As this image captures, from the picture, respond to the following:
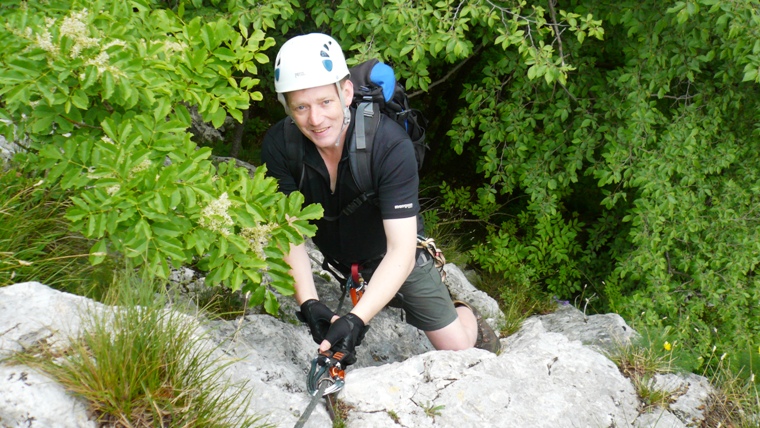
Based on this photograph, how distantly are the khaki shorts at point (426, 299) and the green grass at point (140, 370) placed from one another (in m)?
1.88

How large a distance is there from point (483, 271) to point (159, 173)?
5.31 m

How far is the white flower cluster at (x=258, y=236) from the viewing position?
317 centimetres

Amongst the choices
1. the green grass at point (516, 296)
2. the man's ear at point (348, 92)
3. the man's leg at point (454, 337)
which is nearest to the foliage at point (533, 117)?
the green grass at point (516, 296)

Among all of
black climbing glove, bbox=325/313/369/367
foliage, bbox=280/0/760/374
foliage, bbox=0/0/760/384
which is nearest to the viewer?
foliage, bbox=0/0/760/384

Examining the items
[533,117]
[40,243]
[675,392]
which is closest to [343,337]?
[40,243]

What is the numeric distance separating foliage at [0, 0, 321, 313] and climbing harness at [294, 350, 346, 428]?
385mm

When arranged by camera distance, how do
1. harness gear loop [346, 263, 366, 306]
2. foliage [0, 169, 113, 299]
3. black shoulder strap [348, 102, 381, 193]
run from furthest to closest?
harness gear loop [346, 263, 366, 306]
black shoulder strap [348, 102, 381, 193]
foliage [0, 169, 113, 299]

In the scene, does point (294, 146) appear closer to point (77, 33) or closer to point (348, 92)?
point (348, 92)

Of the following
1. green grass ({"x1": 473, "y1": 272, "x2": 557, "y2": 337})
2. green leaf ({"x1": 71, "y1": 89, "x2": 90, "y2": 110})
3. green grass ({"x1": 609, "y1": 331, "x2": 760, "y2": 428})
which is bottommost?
green grass ({"x1": 473, "y1": 272, "x2": 557, "y2": 337})

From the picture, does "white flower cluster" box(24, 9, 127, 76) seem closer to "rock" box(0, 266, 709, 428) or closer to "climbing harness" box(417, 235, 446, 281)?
"rock" box(0, 266, 709, 428)

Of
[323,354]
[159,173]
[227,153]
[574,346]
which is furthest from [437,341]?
[227,153]

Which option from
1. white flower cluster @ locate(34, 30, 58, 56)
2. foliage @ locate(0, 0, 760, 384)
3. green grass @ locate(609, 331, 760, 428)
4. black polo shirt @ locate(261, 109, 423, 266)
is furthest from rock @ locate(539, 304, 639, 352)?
white flower cluster @ locate(34, 30, 58, 56)

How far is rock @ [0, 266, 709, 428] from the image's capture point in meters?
2.72

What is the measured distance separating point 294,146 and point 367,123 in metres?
0.52
